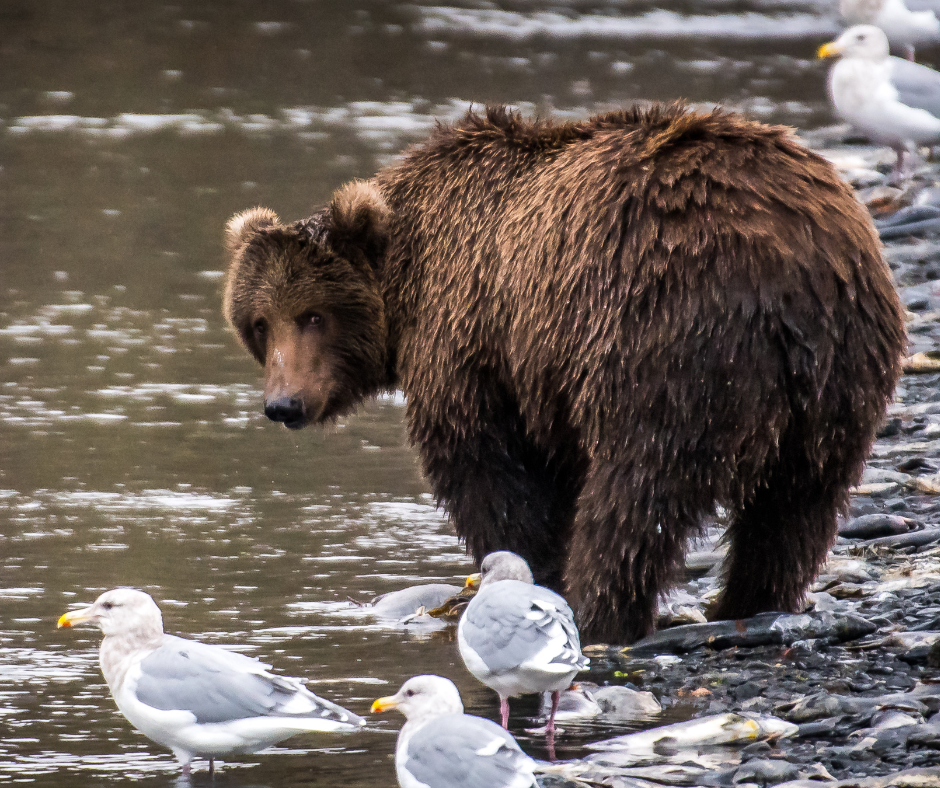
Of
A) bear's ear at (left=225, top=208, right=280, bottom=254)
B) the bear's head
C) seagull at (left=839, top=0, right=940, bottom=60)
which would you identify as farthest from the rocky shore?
seagull at (left=839, top=0, right=940, bottom=60)

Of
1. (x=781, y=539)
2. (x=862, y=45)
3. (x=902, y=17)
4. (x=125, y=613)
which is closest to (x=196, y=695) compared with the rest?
(x=125, y=613)

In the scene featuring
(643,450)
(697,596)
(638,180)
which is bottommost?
(697,596)

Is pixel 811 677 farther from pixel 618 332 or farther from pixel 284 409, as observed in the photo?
pixel 284 409

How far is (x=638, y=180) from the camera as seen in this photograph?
18.2ft

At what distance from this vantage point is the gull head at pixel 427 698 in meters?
4.52

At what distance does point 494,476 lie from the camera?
21.3ft

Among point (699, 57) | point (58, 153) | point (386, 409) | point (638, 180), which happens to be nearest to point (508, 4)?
point (699, 57)

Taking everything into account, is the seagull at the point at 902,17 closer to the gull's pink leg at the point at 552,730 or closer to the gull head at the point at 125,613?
the gull's pink leg at the point at 552,730

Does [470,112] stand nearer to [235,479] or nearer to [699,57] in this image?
[235,479]

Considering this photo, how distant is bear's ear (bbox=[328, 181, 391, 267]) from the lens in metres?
6.74

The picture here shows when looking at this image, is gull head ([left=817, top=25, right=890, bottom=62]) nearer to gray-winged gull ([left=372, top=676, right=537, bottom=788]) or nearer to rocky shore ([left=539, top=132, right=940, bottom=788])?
rocky shore ([left=539, top=132, right=940, bottom=788])

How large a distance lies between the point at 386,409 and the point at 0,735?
16.6ft

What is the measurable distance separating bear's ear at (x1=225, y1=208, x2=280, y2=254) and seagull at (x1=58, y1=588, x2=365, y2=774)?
7.76 ft

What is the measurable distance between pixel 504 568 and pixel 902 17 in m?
11.4
